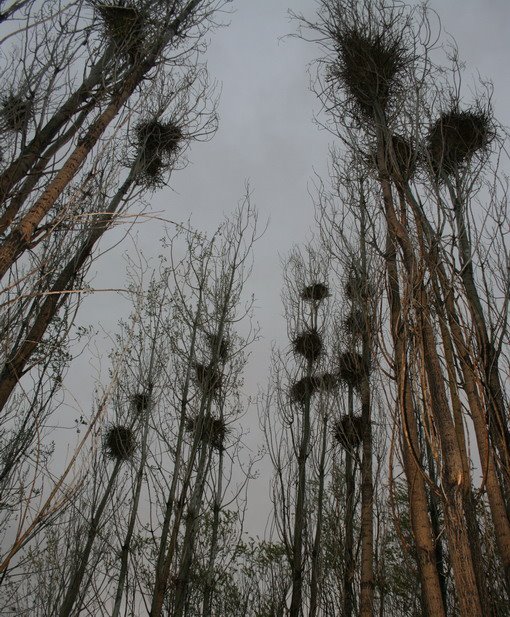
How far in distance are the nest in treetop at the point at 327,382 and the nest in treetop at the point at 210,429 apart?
1.67m

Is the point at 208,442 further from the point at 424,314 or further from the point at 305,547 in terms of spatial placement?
the point at 424,314

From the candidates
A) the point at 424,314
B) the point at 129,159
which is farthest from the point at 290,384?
the point at 424,314

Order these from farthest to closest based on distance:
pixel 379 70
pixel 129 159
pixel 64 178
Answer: pixel 129 159 → pixel 379 70 → pixel 64 178

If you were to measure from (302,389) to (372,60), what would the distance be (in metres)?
5.07

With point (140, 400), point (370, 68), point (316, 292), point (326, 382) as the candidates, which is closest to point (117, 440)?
point (140, 400)

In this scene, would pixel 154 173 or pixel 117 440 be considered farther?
pixel 117 440

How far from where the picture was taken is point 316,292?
29.0 ft

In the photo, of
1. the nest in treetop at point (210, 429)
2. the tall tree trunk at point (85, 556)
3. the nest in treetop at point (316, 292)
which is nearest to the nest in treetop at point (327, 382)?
the nest in treetop at point (316, 292)

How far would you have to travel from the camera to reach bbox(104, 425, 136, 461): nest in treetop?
787 centimetres

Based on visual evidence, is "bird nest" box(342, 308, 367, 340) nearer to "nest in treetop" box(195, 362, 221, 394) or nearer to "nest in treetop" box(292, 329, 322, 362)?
"nest in treetop" box(292, 329, 322, 362)

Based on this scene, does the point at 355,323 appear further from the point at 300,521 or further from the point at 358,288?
the point at 300,521

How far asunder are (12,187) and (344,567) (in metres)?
5.56

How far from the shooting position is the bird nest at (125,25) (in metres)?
4.02

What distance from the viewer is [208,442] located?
20.7 feet
